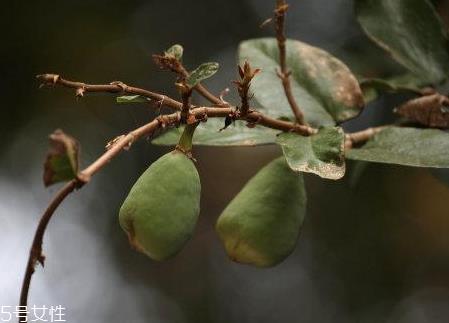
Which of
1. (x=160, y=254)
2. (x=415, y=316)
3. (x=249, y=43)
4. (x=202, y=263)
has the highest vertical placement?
(x=249, y=43)

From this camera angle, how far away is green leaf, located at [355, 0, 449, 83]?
3.07ft

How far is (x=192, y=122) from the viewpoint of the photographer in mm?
611

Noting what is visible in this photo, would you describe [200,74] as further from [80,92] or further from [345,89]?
[345,89]

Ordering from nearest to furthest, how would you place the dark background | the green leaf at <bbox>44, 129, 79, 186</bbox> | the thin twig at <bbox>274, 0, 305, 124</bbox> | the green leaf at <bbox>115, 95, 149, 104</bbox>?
1. the green leaf at <bbox>44, 129, 79, 186</bbox>
2. the green leaf at <bbox>115, 95, 149, 104</bbox>
3. the thin twig at <bbox>274, 0, 305, 124</bbox>
4. the dark background

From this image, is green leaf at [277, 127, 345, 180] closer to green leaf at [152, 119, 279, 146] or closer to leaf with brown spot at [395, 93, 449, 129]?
green leaf at [152, 119, 279, 146]

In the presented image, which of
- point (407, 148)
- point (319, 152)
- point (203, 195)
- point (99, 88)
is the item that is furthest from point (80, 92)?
point (203, 195)

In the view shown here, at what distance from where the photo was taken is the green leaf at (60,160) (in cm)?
52

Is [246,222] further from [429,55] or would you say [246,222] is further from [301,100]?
[429,55]

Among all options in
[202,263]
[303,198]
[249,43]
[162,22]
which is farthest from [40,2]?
[303,198]

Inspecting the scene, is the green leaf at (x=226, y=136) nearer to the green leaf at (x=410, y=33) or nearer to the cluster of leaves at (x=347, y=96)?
the cluster of leaves at (x=347, y=96)

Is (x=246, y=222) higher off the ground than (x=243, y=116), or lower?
lower

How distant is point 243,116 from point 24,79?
1.44m

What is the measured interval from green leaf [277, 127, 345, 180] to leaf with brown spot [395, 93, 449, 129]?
8.0 inches

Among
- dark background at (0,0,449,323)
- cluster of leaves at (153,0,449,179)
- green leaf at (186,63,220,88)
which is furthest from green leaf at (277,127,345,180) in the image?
dark background at (0,0,449,323)
